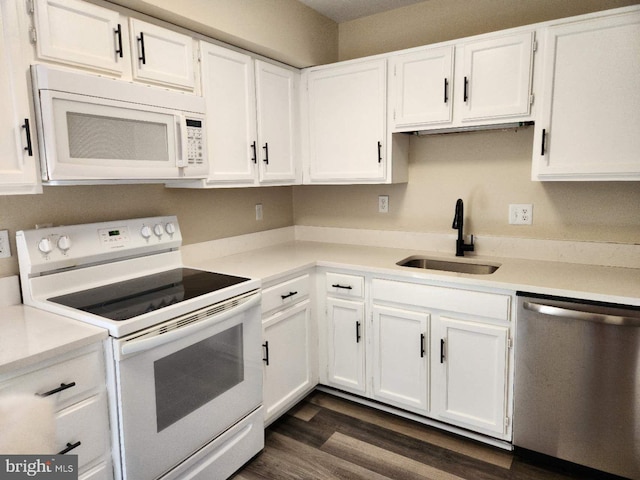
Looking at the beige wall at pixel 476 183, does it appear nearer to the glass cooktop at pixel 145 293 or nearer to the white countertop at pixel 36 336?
the glass cooktop at pixel 145 293

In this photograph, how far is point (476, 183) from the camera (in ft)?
8.28

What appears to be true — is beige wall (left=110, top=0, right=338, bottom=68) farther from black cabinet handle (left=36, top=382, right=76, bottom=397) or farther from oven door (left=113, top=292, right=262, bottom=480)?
black cabinet handle (left=36, top=382, right=76, bottom=397)

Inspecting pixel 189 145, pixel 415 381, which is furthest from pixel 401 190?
pixel 189 145

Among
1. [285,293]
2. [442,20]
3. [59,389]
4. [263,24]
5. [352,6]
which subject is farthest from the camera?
[352,6]

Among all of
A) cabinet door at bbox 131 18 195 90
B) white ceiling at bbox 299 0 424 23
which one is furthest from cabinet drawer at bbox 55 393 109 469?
white ceiling at bbox 299 0 424 23

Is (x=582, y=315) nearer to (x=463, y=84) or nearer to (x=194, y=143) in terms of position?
(x=463, y=84)

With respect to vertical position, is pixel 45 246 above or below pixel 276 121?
below

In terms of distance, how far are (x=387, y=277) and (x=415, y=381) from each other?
57 cm

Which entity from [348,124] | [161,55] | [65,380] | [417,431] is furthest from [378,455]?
[161,55]

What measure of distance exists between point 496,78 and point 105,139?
1.82 metres

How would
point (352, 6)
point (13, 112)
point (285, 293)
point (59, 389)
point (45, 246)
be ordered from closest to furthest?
point (59, 389) < point (13, 112) < point (45, 246) < point (285, 293) < point (352, 6)

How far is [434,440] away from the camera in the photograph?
2164 millimetres

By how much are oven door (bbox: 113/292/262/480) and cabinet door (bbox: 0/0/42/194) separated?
2.22 feet

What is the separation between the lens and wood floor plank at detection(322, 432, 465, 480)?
75.3 inches
